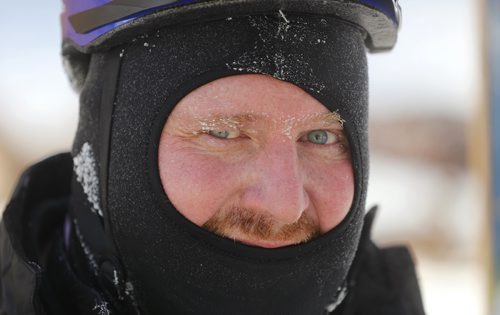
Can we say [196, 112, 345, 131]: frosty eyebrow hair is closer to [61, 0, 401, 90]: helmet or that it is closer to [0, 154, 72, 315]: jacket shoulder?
[61, 0, 401, 90]: helmet

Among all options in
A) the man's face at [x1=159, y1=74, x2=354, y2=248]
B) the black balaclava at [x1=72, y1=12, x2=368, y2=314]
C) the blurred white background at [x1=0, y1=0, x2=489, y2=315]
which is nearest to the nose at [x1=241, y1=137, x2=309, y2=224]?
the man's face at [x1=159, y1=74, x2=354, y2=248]

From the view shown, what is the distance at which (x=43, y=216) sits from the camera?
227 cm

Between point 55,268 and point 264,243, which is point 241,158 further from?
point 55,268

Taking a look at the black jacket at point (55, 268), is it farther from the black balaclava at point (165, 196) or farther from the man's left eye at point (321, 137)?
the man's left eye at point (321, 137)

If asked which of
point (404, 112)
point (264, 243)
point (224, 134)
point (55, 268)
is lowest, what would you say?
point (404, 112)

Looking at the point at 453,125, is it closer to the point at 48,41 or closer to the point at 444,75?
the point at 444,75

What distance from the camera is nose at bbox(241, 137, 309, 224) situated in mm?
1709

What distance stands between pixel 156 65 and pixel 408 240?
21.5 ft

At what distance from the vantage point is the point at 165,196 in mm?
1764

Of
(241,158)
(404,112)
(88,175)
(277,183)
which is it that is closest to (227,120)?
(241,158)

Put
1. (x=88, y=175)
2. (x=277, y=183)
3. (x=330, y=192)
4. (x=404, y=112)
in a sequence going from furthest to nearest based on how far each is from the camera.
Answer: (x=404, y=112) → (x=88, y=175) → (x=330, y=192) → (x=277, y=183)

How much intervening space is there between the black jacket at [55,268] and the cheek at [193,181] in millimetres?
381

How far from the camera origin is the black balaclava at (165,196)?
5.80ft

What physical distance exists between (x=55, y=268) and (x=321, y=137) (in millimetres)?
939
